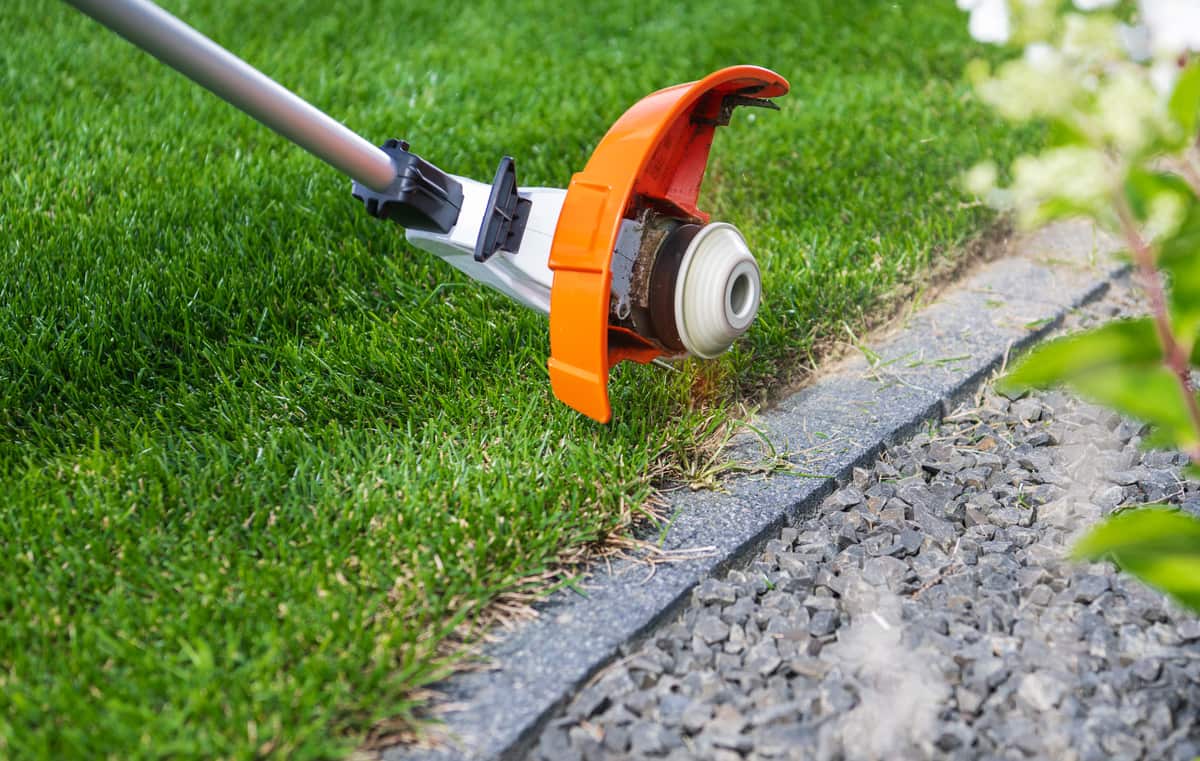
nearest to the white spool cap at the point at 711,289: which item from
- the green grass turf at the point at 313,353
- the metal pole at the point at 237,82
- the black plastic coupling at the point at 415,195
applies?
the green grass turf at the point at 313,353

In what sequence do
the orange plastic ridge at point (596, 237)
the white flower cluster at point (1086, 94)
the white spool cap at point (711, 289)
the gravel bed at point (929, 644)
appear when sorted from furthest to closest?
the white spool cap at point (711, 289)
the orange plastic ridge at point (596, 237)
the gravel bed at point (929, 644)
the white flower cluster at point (1086, 94)

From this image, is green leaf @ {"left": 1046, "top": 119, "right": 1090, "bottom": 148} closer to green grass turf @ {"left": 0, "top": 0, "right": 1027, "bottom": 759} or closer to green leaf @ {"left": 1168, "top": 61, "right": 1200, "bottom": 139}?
green leaf @ {"left": 1168, "top": 61, "right": 1200, "bottom": 139}

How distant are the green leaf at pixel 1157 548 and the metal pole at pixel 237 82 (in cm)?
117

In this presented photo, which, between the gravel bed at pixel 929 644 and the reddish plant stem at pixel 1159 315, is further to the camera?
the gravel bed at pixel 929 644

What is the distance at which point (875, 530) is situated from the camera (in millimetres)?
1859

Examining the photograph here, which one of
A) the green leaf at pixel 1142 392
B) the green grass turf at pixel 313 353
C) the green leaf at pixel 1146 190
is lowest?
the green grass turf at pixel 313 353

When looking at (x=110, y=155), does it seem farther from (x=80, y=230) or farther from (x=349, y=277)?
(x=349, y=277)

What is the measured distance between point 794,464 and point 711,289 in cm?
45

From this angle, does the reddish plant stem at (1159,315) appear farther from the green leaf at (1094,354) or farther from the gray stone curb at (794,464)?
the gray stone curb at (794,464)

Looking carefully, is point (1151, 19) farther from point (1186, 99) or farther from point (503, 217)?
point (503, 217)

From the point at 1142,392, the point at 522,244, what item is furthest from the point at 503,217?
the point at 1142,392

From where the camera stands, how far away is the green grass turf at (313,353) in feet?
4.81

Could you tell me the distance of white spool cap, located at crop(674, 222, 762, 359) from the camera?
173 centimetres

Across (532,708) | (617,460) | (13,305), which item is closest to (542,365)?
(617,460)
